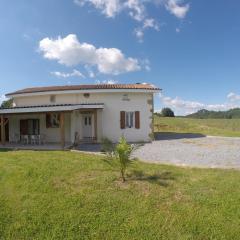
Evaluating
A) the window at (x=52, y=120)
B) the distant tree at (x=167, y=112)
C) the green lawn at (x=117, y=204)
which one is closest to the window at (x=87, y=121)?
the window at (x=52, y=120)

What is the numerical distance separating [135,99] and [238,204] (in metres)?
14.2

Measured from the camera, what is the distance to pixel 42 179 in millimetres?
9391

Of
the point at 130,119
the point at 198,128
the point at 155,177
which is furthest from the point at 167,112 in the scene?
the point at 155,177

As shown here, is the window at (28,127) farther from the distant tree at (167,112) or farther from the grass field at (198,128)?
the distant tree at (167,112)

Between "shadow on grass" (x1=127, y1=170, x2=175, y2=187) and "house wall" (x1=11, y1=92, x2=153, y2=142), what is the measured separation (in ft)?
35.5

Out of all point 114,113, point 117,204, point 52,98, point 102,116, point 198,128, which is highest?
point 52,98

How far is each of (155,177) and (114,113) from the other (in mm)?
11676

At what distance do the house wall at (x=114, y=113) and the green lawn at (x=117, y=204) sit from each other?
34.5 ft

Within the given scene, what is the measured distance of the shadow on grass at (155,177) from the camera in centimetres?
904

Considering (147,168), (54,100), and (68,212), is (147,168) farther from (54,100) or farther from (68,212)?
(54,100)

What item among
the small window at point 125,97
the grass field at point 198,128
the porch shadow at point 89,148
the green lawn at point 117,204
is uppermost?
the small window at point 125,97

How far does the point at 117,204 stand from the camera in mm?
7723

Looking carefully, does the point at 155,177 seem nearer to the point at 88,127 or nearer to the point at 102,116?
the point at 102,116

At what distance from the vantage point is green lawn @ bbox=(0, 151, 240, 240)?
667cm
